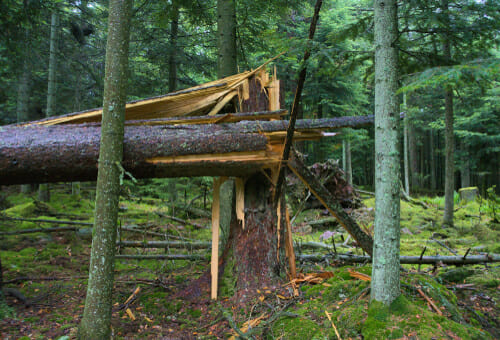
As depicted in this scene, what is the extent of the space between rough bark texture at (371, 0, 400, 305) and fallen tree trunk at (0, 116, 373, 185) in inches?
35.9

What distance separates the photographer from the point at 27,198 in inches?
487

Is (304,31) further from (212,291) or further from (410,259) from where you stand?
(212,291)

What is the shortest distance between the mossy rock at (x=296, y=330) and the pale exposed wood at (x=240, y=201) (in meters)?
1.51

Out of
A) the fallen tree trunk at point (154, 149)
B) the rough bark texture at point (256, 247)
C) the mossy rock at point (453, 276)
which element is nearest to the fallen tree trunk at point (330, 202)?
the fallen tree trunk at point (154, 149)

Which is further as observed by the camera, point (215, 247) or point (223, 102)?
point (223, 102)

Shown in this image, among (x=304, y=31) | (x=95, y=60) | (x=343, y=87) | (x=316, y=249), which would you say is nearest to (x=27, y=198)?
(x=95, y=60)

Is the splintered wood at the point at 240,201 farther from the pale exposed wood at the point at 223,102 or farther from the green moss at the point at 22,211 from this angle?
the green moss at the point at 22,211

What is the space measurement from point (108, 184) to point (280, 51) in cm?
232

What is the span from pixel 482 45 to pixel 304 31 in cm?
1038

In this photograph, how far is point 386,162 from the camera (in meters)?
3.00

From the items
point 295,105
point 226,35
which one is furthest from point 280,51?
point 226,35

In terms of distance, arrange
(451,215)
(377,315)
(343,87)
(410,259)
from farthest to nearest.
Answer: (343,87) < (451,215) < (410,259) < (377,315)

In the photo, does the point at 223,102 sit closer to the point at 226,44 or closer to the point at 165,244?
the point at 226,44

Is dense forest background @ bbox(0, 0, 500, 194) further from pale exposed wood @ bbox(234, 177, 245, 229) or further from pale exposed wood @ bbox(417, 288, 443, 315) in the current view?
pale exposed wood @ bbox(417, 288, 443, 315)
